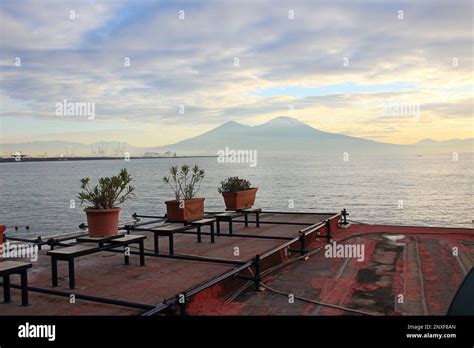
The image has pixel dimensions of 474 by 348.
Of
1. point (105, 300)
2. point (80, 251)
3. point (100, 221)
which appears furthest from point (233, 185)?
point (105, 300)

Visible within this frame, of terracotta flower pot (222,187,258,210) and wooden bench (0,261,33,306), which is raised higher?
terracotta flower pot (222,187,258,210)

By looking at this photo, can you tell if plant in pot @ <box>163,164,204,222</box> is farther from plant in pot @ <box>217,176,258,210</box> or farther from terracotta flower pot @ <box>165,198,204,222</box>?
plant in pot @ <box>217,176,258,210</box>

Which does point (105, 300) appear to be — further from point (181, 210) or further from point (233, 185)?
point (233, 185)

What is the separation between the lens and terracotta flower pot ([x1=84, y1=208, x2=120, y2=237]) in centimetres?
742

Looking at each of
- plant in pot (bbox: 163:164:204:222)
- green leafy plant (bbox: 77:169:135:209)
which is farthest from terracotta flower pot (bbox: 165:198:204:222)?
green leafy plant (bbox: 77:169:135:209)

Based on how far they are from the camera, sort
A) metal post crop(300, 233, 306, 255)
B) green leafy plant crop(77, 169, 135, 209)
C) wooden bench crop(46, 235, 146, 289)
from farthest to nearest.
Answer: metal post crop(300, 233, 306, 255) < green leafy plant crop(77, 169, 135, 209) < wooden bench crop(46, 235, 146, 289)

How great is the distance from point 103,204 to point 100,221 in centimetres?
39

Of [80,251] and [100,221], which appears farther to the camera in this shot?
[100,221]

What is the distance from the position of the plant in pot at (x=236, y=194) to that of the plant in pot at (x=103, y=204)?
4.69 meters

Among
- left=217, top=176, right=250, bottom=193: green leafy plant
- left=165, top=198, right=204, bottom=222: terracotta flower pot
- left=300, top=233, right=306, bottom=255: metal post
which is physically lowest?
left=300, top=233, right=306, bottom=255: metal post

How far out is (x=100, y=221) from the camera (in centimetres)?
748

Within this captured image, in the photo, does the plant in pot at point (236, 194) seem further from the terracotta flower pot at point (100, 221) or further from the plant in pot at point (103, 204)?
the terracotta flower pot at point (100, 221)
